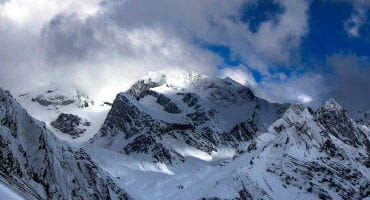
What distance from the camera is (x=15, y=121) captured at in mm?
103000

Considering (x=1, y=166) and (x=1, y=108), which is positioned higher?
(x=1, y=108)

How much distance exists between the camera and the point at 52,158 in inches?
4395

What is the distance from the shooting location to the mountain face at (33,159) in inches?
3573

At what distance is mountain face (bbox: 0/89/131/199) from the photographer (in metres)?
90.8

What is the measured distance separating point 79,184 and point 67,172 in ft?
19.5

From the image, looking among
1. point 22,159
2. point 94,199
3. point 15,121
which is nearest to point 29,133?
point 15,121

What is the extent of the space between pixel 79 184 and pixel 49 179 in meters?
28.5

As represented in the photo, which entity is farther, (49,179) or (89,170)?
(89,170)

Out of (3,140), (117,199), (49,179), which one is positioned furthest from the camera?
(117,199)

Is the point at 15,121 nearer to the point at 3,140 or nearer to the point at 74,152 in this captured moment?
the point at 3,140

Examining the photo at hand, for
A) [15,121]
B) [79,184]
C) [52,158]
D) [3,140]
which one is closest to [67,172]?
[79,184]

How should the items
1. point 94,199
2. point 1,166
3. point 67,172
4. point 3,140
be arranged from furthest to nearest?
1. point 94,199
2. point 67,172
3. point 3,140
4. point 1,166

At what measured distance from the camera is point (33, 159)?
104 m

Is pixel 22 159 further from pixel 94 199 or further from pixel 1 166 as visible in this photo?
pixel 94 199
